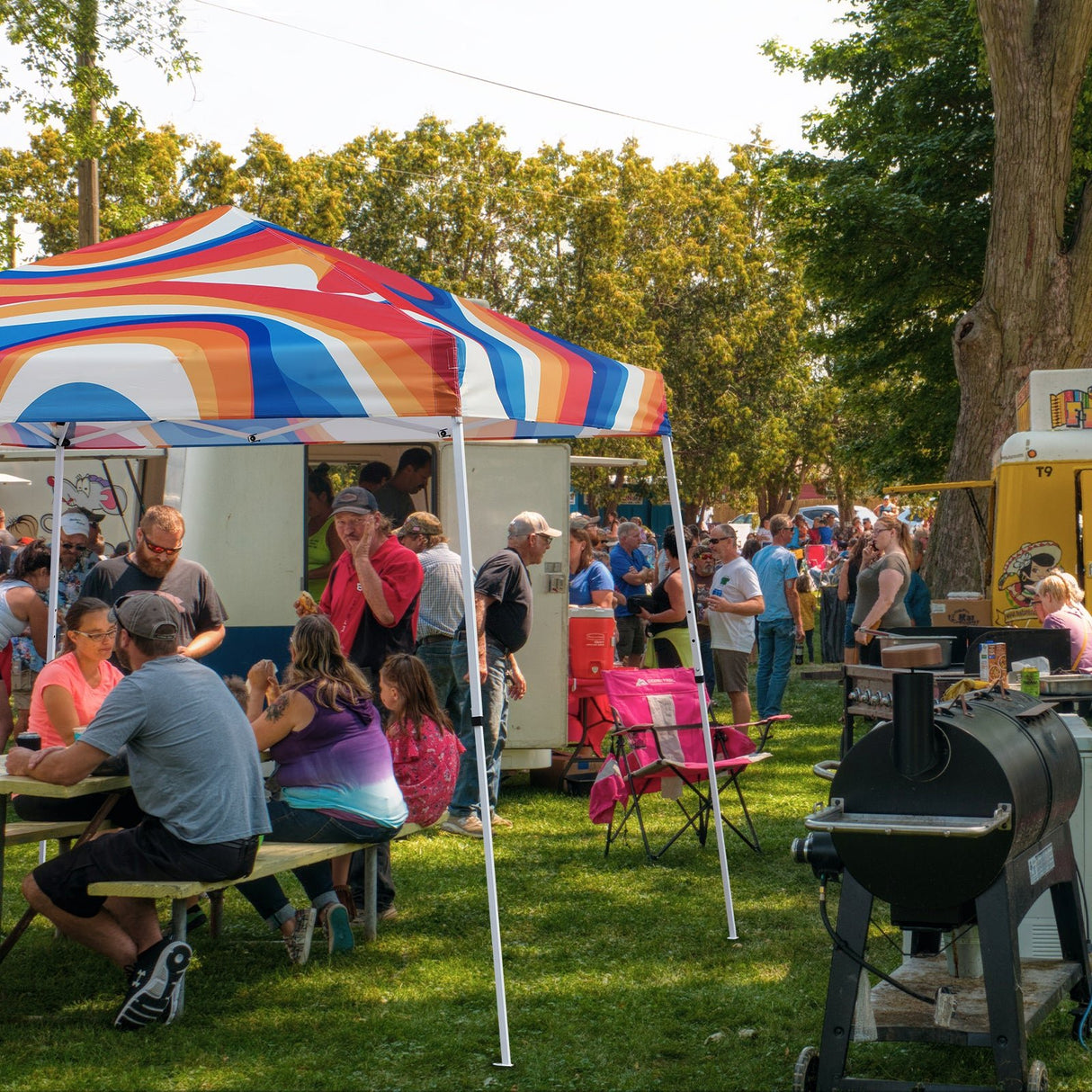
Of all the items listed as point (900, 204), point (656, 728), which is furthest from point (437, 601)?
point (900, 204)

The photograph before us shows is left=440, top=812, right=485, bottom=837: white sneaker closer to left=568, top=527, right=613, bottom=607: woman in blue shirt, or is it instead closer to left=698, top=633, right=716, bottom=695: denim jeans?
left=568, top=527, right=613, bottom=607: woman in blue shirt

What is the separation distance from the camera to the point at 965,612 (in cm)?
1103

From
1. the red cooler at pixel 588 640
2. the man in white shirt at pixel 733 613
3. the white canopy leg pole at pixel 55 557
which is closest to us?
the white canopy leg pole at pixel 55 557

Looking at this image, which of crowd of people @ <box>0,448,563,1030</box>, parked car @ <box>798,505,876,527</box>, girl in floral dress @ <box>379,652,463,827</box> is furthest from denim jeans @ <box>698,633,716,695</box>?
parked car @ <box>798,505,876,527</box>

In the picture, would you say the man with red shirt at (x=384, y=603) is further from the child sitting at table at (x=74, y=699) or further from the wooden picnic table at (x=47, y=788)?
the wooden picnic table at (x=47, y=788)

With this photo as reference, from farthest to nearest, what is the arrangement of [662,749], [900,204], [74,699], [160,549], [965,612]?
[900,204], [965,612], [662,749], [160,549], [74,699]

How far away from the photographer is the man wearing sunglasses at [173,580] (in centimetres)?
657

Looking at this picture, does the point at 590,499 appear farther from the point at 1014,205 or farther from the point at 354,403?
the point at 354,403

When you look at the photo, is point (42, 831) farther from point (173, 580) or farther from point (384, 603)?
point (384, 603)

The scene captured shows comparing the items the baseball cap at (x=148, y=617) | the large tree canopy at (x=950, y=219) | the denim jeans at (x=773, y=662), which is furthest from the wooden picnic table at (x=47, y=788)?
the large tree canopy at (x=950, y=219)

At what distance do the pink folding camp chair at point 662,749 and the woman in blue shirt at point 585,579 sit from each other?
6.81ft

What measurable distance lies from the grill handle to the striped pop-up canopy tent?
121 cm

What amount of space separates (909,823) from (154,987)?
263 centimetres

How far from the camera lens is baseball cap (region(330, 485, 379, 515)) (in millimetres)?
6742
